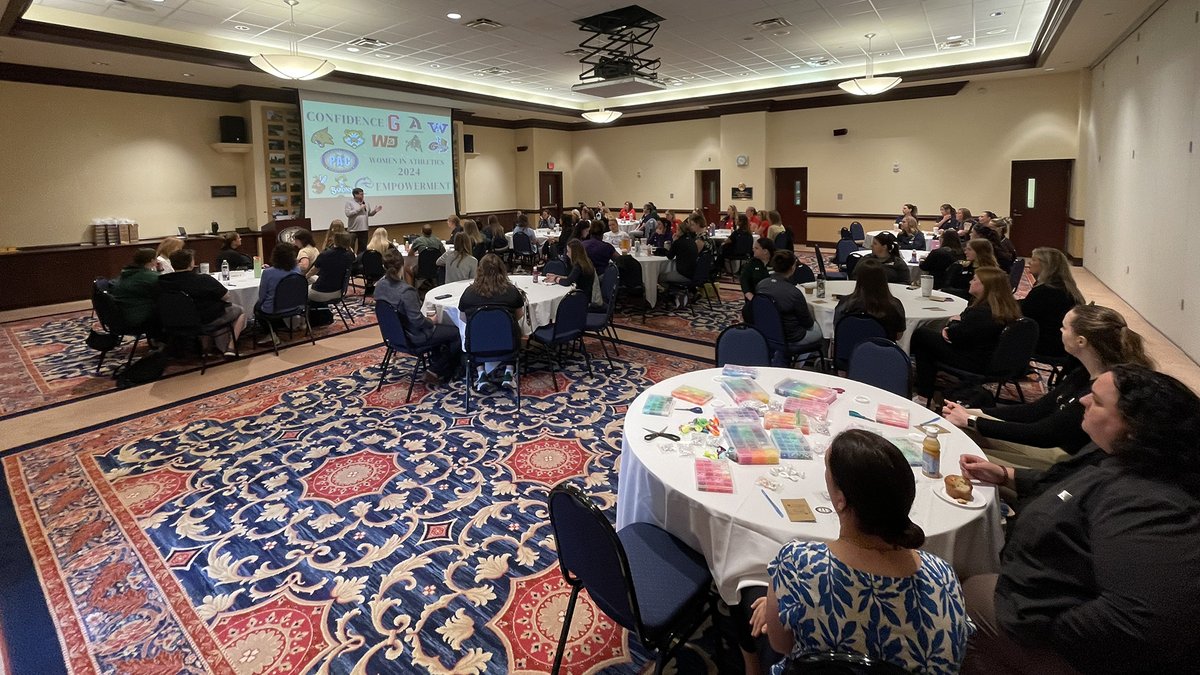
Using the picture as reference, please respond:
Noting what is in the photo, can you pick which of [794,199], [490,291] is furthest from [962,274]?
[794,199]

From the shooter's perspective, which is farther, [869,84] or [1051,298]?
[869,84]

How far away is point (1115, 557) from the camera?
1.53m

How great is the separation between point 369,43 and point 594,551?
32.5 ft

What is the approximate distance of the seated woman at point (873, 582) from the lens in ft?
4.53

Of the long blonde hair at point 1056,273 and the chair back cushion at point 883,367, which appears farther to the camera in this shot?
the long blonde hair at point 1056,273

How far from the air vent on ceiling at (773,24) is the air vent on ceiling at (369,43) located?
560 cm

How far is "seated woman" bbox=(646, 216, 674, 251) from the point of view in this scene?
927 cm

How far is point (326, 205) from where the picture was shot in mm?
12570

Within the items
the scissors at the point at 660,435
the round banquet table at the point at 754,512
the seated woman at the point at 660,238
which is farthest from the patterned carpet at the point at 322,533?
the seated woman at the point at 660,238

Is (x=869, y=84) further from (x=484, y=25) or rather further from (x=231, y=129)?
(x=231, y=129)

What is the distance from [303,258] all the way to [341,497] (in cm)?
502

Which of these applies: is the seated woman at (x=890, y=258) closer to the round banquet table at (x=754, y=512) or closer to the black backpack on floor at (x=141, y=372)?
the round banquet table at (x=754, y=512)

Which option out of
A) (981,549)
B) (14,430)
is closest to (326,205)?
(14,430)

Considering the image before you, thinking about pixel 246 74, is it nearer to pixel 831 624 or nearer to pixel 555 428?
pixel 555 428
